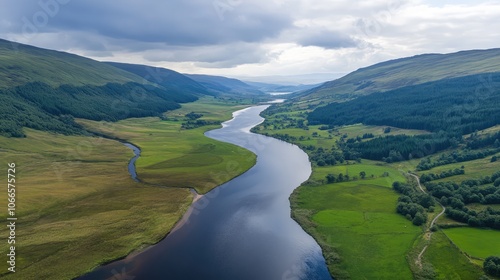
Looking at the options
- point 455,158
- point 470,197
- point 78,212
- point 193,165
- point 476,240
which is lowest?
point 476,240

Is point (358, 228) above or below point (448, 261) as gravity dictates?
above

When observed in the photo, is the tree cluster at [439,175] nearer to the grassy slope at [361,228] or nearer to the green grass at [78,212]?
the grassy slope at [361,228]

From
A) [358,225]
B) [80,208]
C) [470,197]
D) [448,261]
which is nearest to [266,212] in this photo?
[358,225]

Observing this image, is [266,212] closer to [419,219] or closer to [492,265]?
[419,219]

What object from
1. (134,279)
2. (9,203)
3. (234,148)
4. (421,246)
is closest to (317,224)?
(421,246)

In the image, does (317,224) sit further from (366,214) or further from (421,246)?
(421,246)
